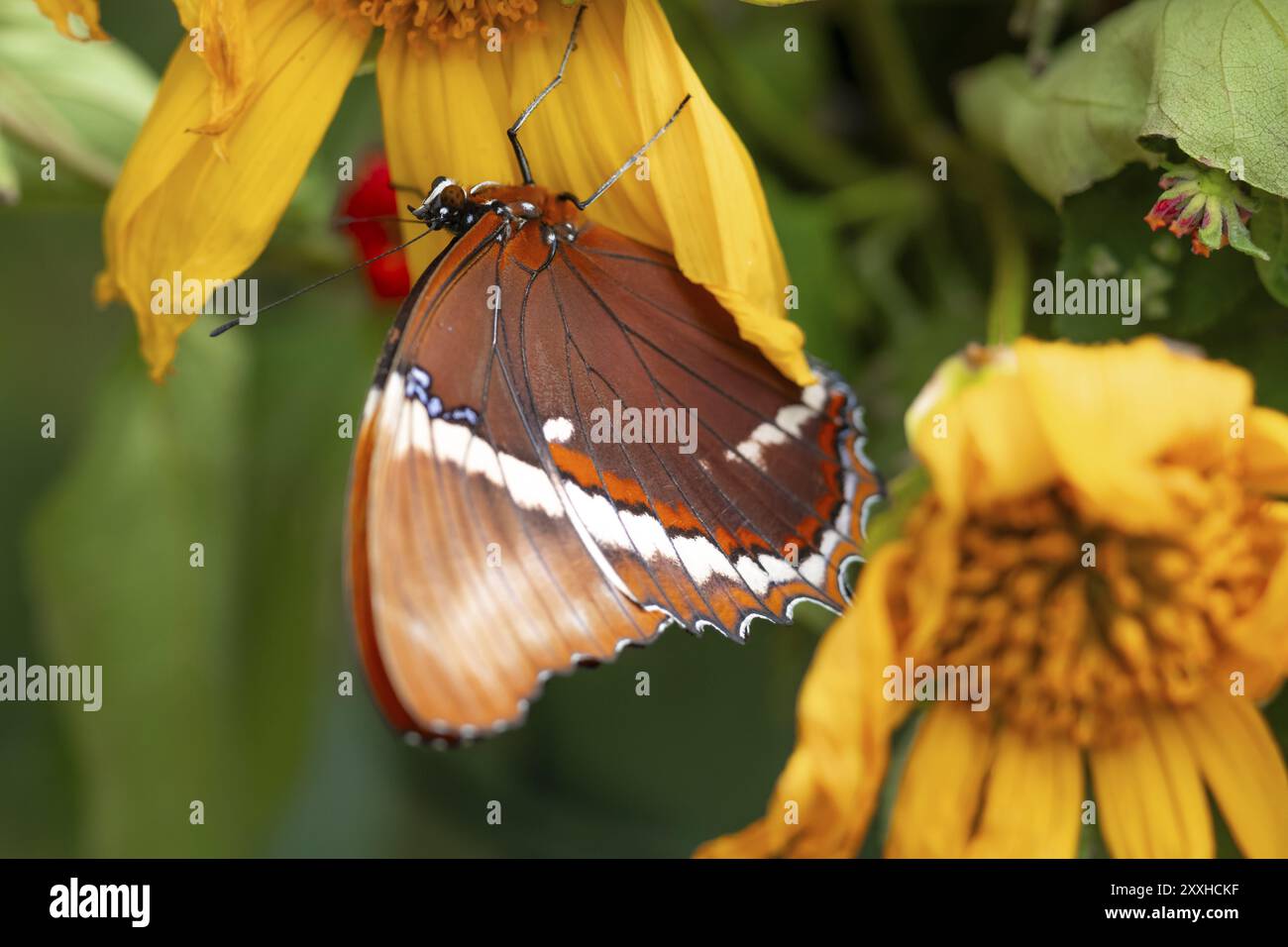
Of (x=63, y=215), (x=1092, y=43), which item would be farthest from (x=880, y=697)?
(x=63, y=215)

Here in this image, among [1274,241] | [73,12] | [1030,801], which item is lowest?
[1030,801]

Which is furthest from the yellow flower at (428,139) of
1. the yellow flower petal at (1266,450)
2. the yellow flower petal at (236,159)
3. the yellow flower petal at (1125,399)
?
the yellow flower petal at (1266,450)

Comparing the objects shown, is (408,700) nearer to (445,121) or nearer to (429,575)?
(429,575)

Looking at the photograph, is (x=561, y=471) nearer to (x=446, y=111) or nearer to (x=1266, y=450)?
(x=446, y=111)

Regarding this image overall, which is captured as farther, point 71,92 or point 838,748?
point 71,92

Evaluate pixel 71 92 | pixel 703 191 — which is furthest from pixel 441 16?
pixel 71 92

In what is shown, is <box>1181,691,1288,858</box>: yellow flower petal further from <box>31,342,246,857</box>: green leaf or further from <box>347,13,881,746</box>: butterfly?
<box>31,342,246,857</box>: green leaf

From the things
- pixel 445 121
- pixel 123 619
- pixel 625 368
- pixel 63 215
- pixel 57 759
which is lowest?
pixel 57 759
